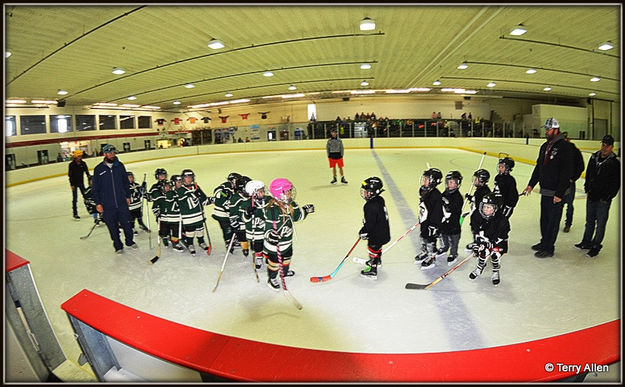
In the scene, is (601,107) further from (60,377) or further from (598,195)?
(60,377)

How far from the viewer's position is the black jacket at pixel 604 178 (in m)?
3.93

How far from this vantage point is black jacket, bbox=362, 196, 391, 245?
11.7ft

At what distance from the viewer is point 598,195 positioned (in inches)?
160

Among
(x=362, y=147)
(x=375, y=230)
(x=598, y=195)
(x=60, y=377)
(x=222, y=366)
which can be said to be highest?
(x=362, y=147)

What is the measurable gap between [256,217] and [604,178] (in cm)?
415

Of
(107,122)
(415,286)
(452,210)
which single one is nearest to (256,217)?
(415,286)

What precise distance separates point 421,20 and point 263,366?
888cm

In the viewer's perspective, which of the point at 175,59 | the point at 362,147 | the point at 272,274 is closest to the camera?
the point at 272,274

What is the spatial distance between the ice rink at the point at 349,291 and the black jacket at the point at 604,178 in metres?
0.76

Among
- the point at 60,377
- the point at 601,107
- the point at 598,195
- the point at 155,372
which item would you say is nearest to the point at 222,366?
the point at 155,372

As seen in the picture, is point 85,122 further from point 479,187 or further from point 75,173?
point 479,187

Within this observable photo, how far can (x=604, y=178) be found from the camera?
3.98 metres

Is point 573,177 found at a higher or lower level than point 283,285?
higher

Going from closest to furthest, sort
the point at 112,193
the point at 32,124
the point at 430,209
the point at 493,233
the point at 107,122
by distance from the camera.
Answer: the point at 493,233, the point at 430,209, the point at 112,193, the point at 32,124, the point at 107,122
